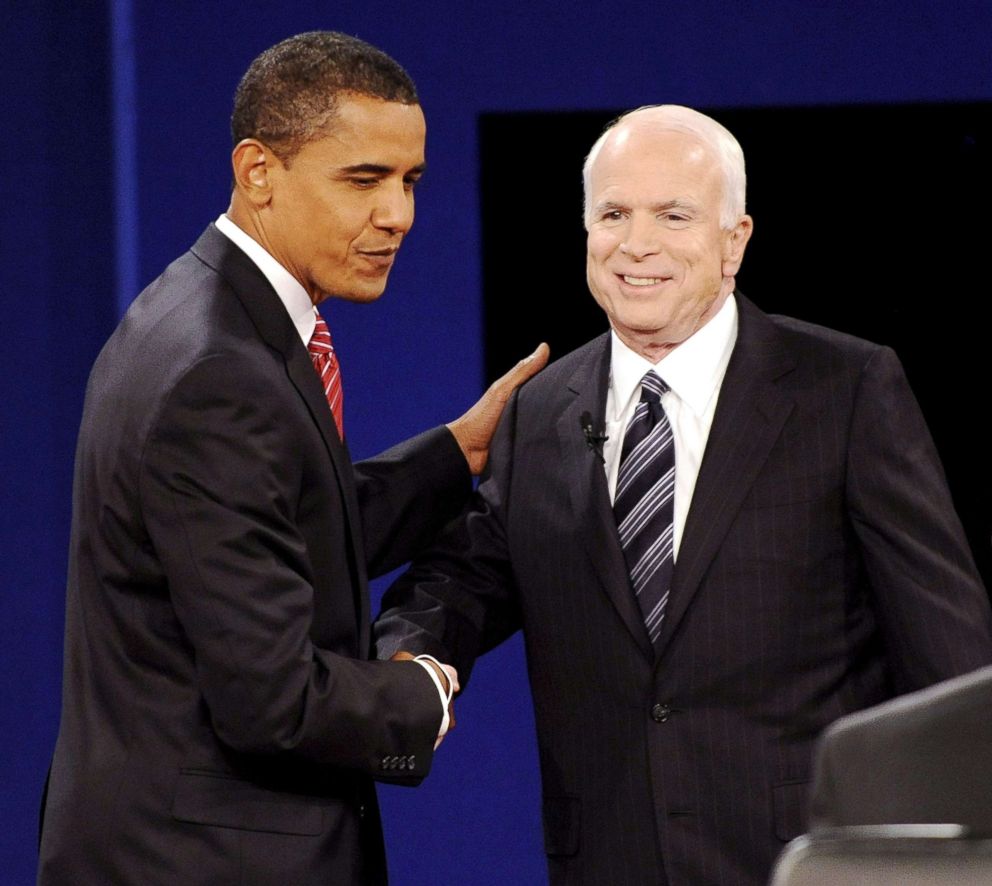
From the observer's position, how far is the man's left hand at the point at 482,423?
2740 millimetres

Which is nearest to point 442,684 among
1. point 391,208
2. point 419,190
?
point 391,208

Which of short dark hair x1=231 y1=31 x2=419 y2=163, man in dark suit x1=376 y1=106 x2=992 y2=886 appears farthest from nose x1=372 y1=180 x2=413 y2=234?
man in dark suit x1=376 y1=106 x2=992 y2=886

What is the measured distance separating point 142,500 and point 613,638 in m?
0.71

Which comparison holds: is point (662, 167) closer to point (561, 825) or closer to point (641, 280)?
point (641, 280)

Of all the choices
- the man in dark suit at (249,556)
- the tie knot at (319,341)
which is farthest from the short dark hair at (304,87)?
the tie knot at (319,341)

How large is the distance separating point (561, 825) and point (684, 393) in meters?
0.66

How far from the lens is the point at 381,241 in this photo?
2365 millimetres

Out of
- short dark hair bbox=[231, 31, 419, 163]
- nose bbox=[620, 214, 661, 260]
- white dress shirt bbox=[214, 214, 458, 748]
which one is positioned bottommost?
white dress shirt bbox=[214, 214, 458, 748]

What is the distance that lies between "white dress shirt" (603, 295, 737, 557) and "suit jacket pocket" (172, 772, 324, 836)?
2.12ft

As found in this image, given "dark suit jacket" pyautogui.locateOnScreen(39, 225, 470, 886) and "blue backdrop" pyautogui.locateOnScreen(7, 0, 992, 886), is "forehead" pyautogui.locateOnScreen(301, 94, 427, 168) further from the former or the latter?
"blue backdrop" pyautogui.locateOnScreen(7, 0, 992, 886)

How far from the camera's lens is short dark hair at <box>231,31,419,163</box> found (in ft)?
7.43

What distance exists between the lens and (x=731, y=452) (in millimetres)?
2383

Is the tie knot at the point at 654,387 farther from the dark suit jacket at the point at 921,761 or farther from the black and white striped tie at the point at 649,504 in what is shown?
the dark suit jacket at the point at 921,761

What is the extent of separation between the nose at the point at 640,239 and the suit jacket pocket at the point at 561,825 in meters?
0.81
